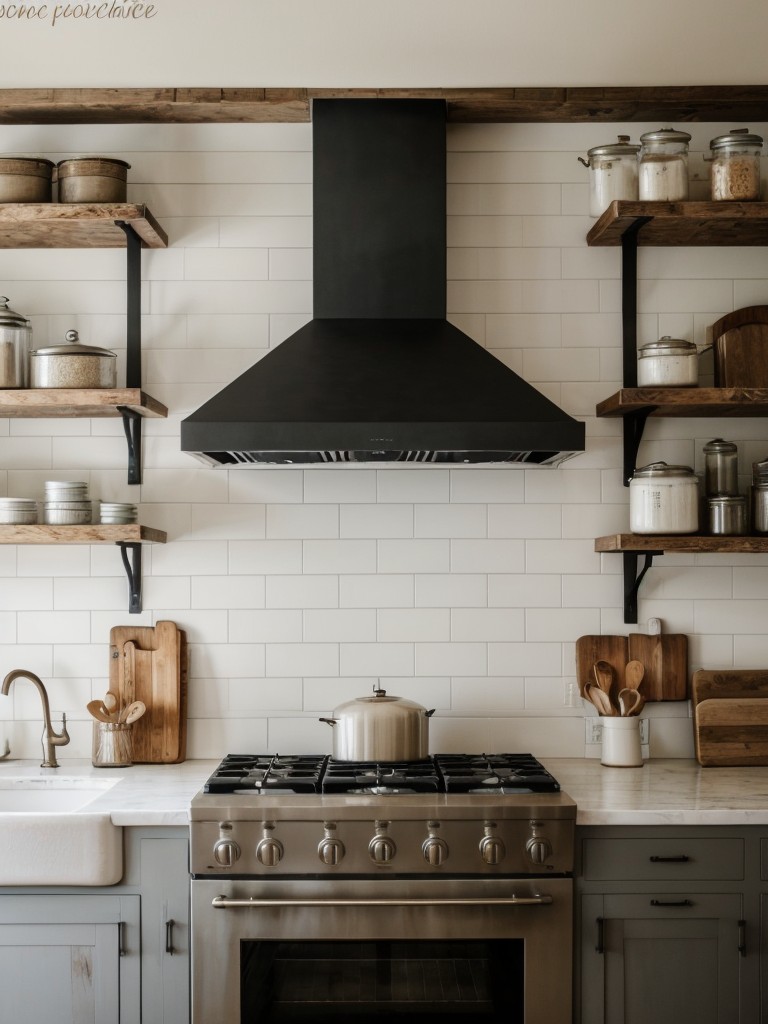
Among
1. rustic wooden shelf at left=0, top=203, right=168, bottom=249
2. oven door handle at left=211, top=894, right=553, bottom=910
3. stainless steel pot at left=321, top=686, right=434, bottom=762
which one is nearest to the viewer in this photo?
oven door handle at left=211, top=894, right=553, bottom=910

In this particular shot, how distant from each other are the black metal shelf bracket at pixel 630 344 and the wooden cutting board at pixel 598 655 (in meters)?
0.52

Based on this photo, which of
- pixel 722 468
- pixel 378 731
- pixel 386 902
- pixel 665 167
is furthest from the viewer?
pixel 722 468

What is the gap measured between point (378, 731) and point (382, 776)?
0.48 ft

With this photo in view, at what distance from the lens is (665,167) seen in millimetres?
2996

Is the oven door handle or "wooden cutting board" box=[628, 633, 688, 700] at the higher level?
"wooden cutting board" box=[628, 633, 688, 700]

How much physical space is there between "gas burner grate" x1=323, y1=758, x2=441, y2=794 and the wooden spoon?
0.72 metres

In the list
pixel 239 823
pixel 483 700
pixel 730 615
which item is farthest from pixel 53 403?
pixel 730 615

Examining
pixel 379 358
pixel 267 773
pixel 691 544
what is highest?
pixel 379 358

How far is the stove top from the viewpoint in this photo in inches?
103

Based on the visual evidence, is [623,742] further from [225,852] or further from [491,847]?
[225,852]

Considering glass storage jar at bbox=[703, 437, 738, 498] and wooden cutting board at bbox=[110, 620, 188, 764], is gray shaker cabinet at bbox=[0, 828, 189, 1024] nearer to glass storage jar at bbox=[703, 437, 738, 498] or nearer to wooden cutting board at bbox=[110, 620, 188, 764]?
wooden cutting board at bbox=[110, 620, 188, 764]

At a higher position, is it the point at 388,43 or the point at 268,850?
the point at 388,43

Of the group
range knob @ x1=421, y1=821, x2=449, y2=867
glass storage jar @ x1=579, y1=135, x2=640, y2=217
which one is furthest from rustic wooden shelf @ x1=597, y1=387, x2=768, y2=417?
range knob @ x1=421, y1=821, x2=449, y2=867

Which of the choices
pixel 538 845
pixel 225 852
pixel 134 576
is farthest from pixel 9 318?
pixel 538 845
